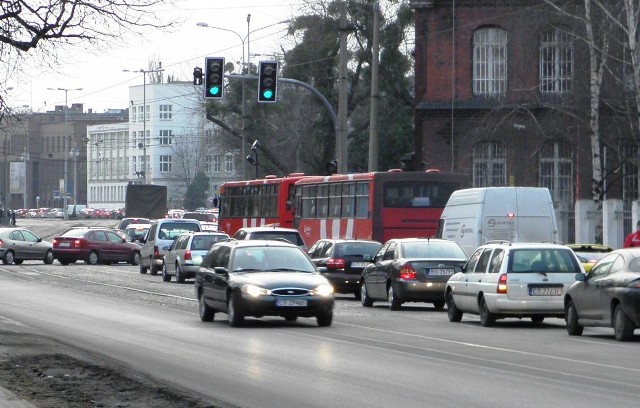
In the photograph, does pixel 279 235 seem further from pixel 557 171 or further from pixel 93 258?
pixel 93 258

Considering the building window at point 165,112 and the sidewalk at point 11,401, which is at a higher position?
the building window at point 165,112

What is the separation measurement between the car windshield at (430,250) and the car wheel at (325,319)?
6.03 metres

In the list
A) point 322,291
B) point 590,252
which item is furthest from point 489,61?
point 322,291

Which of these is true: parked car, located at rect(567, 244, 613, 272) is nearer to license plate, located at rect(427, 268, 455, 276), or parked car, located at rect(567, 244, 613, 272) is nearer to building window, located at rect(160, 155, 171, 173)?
license plate, located at rect(427, 268, 455, 276)

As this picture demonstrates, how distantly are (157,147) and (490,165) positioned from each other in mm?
98692

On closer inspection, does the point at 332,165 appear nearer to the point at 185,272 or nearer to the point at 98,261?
the point at 185,272

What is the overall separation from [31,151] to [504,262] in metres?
143

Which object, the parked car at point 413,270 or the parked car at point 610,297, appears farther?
the parked car at point 413,270

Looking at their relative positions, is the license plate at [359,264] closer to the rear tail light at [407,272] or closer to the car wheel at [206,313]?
the rear tail light at [407,272]

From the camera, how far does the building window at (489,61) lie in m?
57.3

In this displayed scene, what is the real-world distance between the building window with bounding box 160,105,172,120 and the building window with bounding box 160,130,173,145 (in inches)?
58.7

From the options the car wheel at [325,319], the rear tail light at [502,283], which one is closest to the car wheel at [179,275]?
the car wheel at [325,319]

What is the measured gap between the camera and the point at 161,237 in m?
47.8

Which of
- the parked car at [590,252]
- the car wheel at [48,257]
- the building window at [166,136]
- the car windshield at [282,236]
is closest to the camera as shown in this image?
the parked car at [590,252]
